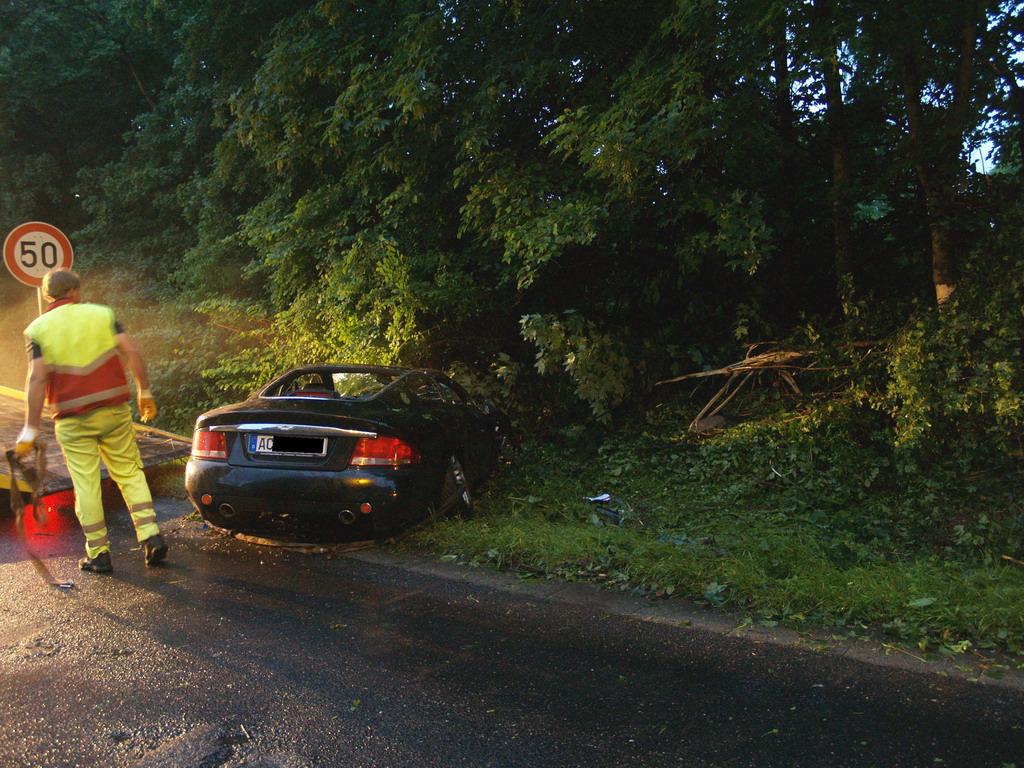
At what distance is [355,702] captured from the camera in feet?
10.8

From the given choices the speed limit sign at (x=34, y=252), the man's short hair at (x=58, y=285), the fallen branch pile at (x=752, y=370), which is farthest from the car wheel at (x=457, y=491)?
the speed limit sign at (x=34, y=252)

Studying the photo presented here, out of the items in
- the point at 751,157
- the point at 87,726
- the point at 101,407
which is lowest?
the point at 87,726

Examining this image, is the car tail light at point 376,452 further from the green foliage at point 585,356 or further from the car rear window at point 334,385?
the green foliage at point 585,356

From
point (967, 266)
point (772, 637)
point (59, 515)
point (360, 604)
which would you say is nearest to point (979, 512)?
point (967, 266)

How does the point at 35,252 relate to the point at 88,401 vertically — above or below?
above

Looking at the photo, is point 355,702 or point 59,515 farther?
point 59,515

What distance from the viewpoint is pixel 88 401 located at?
524cm

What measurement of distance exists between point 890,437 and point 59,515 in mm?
7143

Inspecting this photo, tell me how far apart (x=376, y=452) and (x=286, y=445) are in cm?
62

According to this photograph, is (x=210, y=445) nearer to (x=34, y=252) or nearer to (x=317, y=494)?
(x=317, y=494)

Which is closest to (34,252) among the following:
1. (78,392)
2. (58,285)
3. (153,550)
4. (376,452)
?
(58,285)

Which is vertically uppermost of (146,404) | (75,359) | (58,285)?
(58,285)

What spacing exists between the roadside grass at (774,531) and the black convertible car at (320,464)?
496 mm

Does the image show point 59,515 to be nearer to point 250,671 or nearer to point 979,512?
point 250,671
